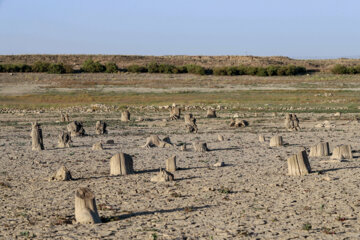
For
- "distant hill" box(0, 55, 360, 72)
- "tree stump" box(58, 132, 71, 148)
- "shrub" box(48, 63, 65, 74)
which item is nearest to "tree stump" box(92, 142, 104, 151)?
"tree stump" box(58, 132, 71, 148)

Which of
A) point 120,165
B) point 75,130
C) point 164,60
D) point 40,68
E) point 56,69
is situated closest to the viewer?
point 120,165

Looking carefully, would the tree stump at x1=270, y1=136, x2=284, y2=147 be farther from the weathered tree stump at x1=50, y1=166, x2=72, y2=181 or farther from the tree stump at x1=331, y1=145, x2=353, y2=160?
the weathered tree stump at x1=50, y1=166, x2=72, y2=181

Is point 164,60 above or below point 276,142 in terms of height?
above

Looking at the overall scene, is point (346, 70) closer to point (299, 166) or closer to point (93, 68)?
point (93, 68)

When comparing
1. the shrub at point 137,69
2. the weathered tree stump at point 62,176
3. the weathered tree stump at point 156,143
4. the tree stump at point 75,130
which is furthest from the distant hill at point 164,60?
the weathered tree stump at point 62,176

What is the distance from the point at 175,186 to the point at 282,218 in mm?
3878

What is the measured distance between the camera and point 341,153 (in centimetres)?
2009

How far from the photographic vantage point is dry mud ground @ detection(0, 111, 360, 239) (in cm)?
1195

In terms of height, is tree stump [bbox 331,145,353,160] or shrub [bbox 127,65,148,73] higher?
shrub [bbox 127,65,148,73]

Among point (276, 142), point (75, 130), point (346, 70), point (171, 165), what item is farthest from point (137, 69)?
point (171, 165)

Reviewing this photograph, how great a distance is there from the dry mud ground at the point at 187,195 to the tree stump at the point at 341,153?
0.39 m

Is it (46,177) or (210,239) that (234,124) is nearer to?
(46,177)

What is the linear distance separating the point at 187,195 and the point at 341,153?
6.91 meters

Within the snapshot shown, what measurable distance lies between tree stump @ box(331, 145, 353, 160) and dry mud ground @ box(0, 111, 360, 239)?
0.39m
